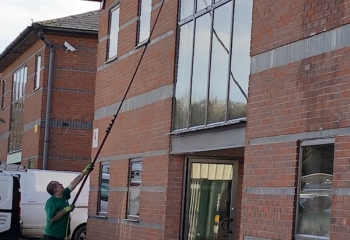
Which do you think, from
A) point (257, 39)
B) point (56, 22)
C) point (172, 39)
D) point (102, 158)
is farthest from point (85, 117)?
point (257, 39)

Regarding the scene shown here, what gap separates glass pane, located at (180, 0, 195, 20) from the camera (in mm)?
14188

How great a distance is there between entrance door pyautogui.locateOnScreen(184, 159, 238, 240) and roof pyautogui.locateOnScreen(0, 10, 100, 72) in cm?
1427

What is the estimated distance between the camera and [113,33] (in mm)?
19438

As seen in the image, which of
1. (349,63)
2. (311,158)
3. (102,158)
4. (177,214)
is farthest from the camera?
(102,158)

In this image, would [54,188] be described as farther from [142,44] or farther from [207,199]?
[142,44]

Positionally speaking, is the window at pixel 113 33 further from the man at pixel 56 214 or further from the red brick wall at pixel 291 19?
the red brick wall at pixel 291 19

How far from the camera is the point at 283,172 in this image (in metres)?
10.1

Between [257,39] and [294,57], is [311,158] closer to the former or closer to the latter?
[294,57]

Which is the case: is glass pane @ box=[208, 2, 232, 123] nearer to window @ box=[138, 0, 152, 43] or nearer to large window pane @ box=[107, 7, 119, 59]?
window @ box=[138, 0, 152, 43]

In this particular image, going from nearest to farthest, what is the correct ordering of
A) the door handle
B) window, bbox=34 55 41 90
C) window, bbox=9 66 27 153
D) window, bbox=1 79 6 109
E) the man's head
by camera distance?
the man's head → the door handle → window, bbox=34 55 41 90 → window, bbox=9 66 27 153 → window, bbox=1 79 6 109

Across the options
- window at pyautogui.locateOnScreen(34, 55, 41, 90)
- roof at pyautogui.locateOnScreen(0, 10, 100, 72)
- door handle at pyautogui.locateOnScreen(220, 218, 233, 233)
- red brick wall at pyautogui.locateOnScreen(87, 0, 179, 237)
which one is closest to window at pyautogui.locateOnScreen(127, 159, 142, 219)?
red brick wall at pyautogui.locateOnScreen(87, 0, 179, 237)

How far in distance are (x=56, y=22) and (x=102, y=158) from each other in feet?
36.1

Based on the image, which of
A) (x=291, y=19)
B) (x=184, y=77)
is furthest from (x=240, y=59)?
(x=184, y=77)

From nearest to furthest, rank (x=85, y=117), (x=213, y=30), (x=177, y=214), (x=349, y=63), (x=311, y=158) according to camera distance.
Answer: (x=349, y=63)
(x=311, y=158)
(x=213, y=30)
(x=177, y=214)
(x=85, y=117)
